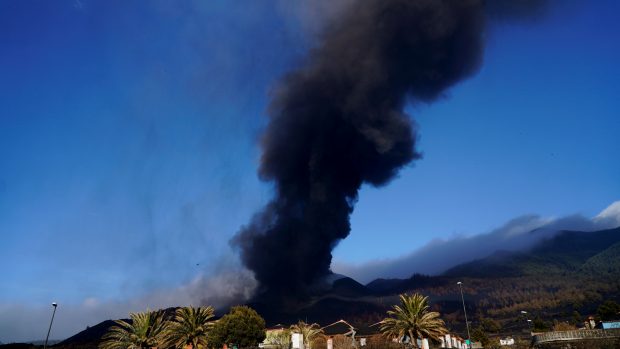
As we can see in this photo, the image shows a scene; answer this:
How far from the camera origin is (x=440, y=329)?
54.2 metres

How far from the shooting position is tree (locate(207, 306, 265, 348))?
2237 inches

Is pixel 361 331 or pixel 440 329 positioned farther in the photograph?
pixel 361 331

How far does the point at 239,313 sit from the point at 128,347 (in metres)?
17.1

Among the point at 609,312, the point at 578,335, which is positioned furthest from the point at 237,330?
the point at 609,312

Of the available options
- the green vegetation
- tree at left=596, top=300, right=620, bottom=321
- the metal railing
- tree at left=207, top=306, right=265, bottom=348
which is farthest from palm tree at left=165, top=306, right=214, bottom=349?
tree at left=596, top=300, right=620, bottom=321

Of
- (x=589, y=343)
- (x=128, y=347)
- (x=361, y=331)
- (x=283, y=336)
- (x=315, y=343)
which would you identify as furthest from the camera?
(x=361, y=331)

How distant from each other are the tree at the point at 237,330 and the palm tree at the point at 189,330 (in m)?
1.39

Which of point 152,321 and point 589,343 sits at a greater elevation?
point 152,321

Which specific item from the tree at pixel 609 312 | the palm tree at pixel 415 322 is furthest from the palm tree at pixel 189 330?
the tree at pixel 609 312

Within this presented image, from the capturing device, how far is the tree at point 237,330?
186 ft

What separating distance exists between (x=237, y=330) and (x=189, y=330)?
7.69 meters

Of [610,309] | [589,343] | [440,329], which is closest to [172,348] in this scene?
[440,329]

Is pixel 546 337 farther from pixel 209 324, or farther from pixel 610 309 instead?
pixel 610 309

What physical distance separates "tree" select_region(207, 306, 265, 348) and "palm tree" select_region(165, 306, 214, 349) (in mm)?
Result: 1394
